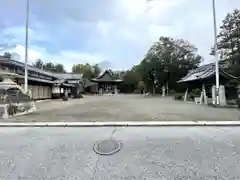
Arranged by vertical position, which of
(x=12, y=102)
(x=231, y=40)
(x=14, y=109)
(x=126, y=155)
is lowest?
(x=126, y=155)

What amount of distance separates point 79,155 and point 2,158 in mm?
1764

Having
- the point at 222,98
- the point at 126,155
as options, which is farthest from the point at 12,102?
the point at 222,98

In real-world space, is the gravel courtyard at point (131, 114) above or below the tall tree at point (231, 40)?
below

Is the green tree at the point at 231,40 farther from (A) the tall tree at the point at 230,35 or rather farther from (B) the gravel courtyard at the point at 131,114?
(B) the gravel courtyard at the point at 131,114

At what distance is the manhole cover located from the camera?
6.05 meters

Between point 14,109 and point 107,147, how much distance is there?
8.07m

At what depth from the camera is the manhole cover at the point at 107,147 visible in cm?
605

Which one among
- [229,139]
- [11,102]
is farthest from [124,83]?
[229,139]

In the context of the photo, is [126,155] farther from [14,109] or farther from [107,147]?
[14,109]

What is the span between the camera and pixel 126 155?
587 centimetres

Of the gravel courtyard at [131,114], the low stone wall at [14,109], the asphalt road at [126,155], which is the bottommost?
the asphalt road at [126,155]

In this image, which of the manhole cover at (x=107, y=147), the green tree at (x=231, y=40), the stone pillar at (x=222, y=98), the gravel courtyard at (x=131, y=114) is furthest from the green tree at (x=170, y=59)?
the manhole cover at (x=107, y=147)

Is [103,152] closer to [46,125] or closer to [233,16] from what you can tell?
[46,125]

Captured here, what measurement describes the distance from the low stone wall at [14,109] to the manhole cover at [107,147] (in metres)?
6.95
